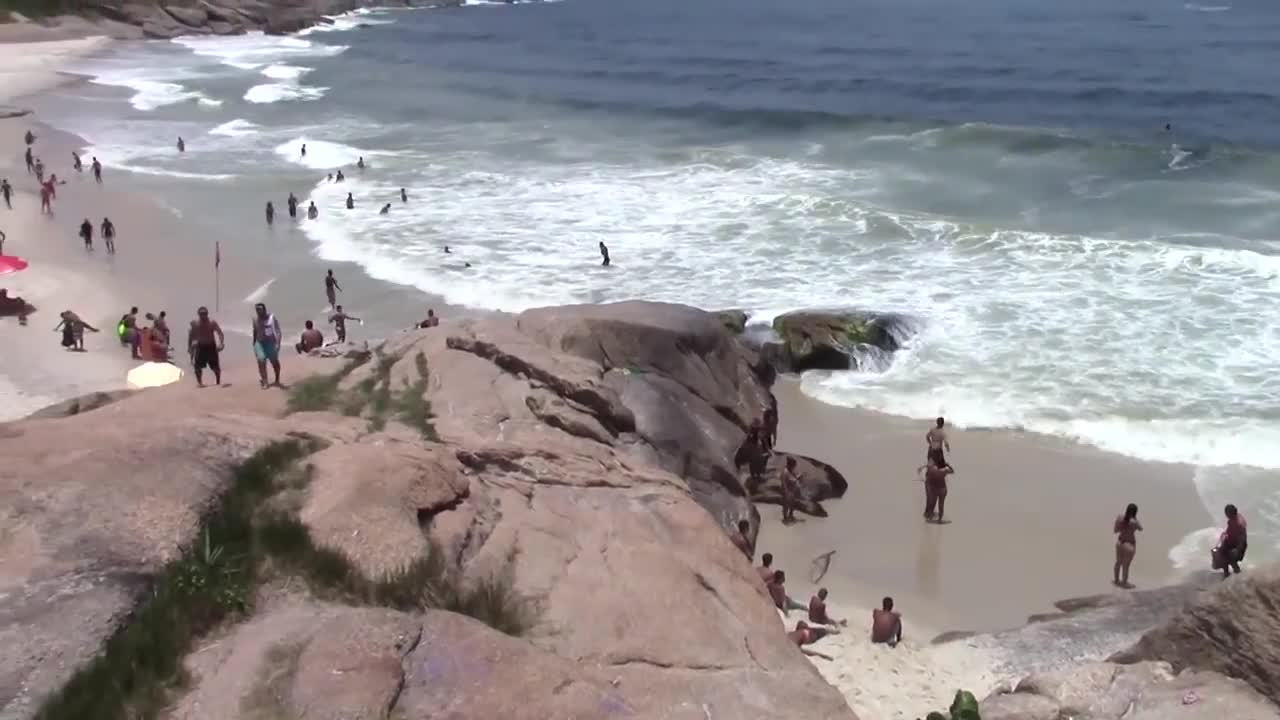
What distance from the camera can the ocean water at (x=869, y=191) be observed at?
1922cm

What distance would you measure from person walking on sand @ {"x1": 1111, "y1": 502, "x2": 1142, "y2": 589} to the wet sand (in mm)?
180

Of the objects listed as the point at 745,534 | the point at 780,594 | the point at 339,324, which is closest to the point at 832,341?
the point at 745,534

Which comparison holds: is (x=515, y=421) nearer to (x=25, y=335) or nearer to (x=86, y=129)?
(x=25, y=335)

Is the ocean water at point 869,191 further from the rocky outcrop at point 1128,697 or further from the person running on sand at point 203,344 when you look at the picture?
the person running on sand at point 203,344

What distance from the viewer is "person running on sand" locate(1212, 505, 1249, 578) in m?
12.6

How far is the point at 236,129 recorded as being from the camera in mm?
45875

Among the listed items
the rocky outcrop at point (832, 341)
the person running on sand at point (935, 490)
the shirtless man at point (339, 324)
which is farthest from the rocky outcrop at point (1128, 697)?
the shirtless man at point (339, 324)

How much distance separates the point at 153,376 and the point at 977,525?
11838 millimetres

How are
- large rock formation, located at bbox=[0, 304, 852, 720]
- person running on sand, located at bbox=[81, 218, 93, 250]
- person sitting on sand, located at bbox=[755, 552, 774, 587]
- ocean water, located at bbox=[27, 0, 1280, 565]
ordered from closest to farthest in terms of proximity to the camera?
large rock formation, located at bbox=[0, 304, 852, 720], person sitting on sand, located at bbox=[755, 552, 774, 587], ocean water, located at bbox=[27, 0, 1280, 565], person running on sand, located at bbox=[81, 218, 93, 250]

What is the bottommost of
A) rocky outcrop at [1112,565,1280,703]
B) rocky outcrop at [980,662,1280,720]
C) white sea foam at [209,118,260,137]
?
rocky outcrop at [980,662,1280,720]

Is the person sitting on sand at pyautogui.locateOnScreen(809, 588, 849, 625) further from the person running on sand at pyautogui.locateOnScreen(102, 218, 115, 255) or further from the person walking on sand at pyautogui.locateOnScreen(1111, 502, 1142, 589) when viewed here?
the person running on sand at pyautogui.locateOnScreen(102, 218, 115, 255)

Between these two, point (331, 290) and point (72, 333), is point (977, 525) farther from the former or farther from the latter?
point (72, 333)

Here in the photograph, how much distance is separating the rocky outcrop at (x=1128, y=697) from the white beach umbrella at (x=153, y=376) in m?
12.4

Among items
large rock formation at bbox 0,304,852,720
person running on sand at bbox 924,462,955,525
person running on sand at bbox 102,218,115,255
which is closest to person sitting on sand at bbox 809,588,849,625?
large rock formation at bbox 0,304,852,720
